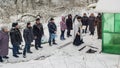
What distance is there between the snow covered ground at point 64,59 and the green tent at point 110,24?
1.59ft

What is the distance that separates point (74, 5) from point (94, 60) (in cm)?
2459

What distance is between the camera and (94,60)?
50.1 feet

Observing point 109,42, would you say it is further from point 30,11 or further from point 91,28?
point 30,11

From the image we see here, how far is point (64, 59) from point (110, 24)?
265 centimetres

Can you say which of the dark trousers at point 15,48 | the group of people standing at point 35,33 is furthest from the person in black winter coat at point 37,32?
→ the dark trousers at point 15,48

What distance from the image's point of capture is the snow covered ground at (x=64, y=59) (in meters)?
14.4

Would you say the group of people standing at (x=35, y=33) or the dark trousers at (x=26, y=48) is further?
the dark trousers at (x=26, y=48)

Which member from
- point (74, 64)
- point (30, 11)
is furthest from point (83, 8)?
point (74, 64)

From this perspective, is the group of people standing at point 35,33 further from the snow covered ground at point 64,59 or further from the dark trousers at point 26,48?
the snow covered ground at point 64,59

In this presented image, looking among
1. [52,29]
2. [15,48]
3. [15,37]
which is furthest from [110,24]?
[15,48]

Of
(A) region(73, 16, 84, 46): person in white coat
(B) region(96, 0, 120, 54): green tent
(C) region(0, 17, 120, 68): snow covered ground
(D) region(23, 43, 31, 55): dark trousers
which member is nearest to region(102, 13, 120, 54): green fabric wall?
(B) region(96, 0, 120, 54): green tent

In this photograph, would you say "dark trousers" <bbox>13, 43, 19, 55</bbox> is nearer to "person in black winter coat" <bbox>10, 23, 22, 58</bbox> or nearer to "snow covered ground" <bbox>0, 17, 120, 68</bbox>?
"person in black winter coat" <bbox>10, 23, 22, 58</bbox>

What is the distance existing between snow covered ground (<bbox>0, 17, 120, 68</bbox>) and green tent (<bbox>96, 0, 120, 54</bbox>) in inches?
19.1

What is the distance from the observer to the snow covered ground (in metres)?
14.4
